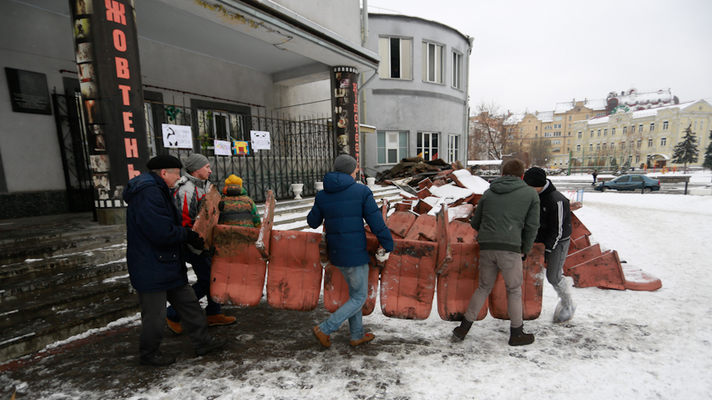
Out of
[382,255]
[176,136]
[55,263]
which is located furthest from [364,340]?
[176,136]

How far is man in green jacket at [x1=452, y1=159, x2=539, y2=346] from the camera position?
9.13 feet

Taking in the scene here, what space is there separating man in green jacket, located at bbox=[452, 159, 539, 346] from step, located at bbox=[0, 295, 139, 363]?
3.73m

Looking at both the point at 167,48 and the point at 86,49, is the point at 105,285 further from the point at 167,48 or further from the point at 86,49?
the point at 167,48

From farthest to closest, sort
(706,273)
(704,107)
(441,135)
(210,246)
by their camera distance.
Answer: (704,107), (441,135), (706,273), (210,246)

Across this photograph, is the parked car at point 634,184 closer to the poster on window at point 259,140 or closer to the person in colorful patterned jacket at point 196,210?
the poster on window at point 259,140

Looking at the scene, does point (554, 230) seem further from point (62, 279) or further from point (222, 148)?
point (222, 148)

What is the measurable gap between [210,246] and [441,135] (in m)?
16.3

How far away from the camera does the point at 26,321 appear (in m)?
2.87

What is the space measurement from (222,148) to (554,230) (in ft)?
24.0

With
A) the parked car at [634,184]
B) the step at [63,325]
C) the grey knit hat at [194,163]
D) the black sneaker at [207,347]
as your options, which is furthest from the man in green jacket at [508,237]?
the parked car at [634,184]

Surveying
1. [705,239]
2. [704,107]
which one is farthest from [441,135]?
[704,107]

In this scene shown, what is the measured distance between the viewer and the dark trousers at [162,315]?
247 centimetres

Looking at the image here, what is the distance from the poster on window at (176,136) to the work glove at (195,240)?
15.4 feet

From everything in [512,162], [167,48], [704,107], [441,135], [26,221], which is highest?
[704,107]
